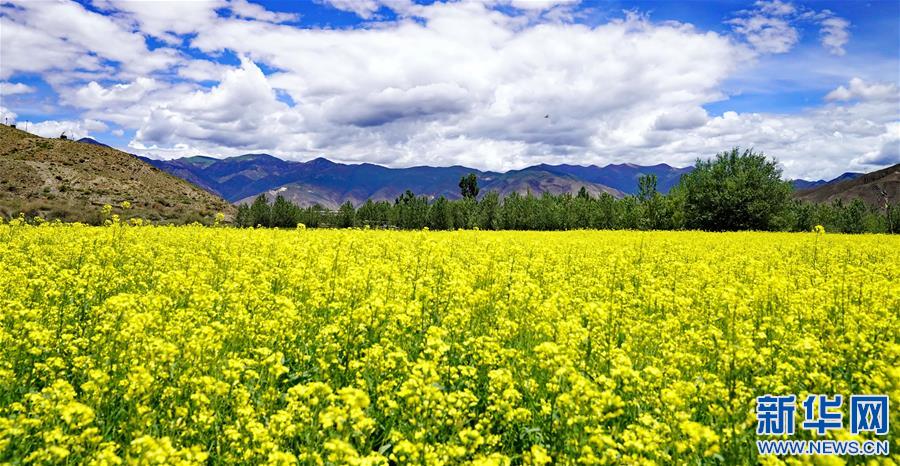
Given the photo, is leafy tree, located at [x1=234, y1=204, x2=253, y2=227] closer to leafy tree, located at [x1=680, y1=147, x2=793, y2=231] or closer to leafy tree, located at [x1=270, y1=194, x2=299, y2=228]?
leafy tree, located at [x1=270, y1=194, x2=299, y2=228]

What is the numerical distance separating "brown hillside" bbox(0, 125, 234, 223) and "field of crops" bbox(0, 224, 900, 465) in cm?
4469

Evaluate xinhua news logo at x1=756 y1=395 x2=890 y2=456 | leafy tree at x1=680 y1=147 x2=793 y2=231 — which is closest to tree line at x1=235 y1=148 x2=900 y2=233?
leafy tree at x1=680 y1=147 x2=793 y2=231

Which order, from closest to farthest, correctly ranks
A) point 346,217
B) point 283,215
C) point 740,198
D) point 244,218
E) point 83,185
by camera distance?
point 740,198 → point 244,218 → point 83,185 → point 283,215 → point 346,217

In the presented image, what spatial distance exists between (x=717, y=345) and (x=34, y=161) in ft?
292

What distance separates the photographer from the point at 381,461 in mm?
3551

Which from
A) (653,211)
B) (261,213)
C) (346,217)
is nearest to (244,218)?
(261,213)

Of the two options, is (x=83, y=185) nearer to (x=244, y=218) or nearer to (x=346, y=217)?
(x=244, y=218)

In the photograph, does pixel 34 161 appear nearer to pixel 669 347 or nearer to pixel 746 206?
pixel 669 347

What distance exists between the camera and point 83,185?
64500mm

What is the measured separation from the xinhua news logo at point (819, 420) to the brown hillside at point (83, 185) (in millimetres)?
50883

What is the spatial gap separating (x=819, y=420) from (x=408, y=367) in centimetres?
406

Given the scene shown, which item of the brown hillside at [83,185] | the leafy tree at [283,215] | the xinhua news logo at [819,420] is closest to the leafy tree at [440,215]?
the leafy tree at [283,215]

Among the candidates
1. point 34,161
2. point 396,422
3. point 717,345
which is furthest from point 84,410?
point 34,161

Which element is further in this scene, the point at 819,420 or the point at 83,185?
the point at 83,185
